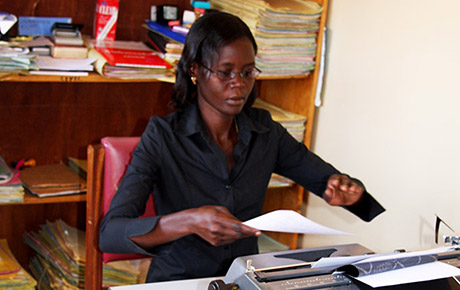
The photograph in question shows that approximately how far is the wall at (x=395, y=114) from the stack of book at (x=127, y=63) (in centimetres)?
75

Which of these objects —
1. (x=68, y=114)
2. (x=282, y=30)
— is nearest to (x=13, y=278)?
(x=68, y=114)

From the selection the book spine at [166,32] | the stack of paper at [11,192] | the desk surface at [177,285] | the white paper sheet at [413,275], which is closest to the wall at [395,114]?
the book spine at [166,32]

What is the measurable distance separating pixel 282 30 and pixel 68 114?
0.98 m

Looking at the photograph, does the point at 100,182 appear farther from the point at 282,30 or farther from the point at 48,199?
the point at 282,30

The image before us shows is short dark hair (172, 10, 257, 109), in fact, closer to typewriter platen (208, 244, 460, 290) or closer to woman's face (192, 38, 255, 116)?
woman's face (192, 38, 255, 116)

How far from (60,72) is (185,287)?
43.1 inches

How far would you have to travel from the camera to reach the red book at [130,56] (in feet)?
7.15

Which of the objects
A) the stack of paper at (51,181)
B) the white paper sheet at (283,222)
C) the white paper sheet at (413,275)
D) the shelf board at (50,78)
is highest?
the shelf board at (50,78)

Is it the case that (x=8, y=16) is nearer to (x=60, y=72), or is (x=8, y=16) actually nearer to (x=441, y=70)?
(x=60, y=72)

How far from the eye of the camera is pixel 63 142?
2.62 metres

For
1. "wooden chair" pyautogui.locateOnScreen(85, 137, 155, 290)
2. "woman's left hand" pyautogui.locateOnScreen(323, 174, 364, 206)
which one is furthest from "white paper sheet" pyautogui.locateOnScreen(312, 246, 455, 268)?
"wooden chair" pyautogui.locateOnScreen(85, 137, 155, 290)

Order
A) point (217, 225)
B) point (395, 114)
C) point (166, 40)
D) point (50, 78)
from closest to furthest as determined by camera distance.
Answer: point (217, 225)
point (50, 78)
point (395, 114)
point (166, 40)

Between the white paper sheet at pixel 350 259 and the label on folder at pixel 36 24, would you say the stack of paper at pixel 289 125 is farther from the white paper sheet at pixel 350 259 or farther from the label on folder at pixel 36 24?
the white paper sheet at pixel 350 259

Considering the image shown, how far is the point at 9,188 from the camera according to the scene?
2221mm
